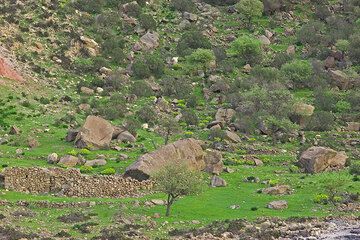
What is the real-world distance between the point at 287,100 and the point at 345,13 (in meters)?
49.7

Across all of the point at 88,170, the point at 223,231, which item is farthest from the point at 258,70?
the point at 223,231

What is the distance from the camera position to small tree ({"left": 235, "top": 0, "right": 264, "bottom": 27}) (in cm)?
11419

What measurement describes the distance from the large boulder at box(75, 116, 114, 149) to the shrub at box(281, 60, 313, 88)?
35921 mm

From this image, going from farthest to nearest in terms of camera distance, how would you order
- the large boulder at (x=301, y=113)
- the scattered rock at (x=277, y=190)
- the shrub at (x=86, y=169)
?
the large boulder at (x=301, y=113) → the shrub at (x=86, y=169) → the scattered rock at (x=277, y=190)

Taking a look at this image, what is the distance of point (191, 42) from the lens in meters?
104

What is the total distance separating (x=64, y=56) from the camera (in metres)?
93.2

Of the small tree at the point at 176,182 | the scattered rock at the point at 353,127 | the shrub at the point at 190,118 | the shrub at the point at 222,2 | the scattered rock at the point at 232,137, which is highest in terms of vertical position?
the small tree at the point at 176,182

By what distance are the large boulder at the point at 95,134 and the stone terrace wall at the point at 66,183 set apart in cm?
976

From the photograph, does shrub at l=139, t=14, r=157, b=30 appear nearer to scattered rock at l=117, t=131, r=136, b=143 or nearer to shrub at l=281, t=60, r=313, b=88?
shrub at l=281, t=60, r=313, b=88

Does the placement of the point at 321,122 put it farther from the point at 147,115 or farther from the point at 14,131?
the point at 14,131

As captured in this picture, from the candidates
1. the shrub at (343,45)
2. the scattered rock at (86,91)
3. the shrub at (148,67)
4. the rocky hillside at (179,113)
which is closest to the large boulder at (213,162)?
the rocky hillside at (179,113)

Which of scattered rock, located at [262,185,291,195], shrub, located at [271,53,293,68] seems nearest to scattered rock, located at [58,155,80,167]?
scattered rock, located at [262,185,291,195]

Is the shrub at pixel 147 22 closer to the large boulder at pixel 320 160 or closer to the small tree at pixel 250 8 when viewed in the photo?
the small tree at pixel 250 8

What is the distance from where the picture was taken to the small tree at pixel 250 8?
114m
